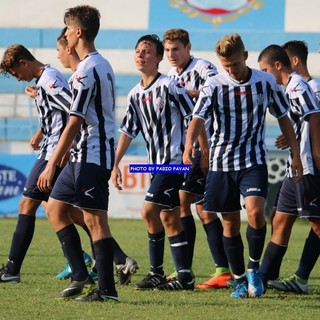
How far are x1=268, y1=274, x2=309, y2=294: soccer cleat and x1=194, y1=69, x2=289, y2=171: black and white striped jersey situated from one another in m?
1.10

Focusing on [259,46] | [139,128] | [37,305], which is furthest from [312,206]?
[259,46]

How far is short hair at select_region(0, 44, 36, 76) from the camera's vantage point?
8.21 metres

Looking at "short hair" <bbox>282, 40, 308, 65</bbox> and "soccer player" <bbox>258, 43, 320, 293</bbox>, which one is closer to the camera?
"soccer player" <bbox>258, 43, 320, 293</bbox>

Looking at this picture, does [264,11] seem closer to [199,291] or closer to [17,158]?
[17,158]

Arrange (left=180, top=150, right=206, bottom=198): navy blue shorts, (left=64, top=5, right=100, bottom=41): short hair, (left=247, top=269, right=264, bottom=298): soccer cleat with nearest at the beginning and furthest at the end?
(left=64, top=5, right=100, bottom=41): short hair
(left=247, top=269, right=264, bottom=298): soccer cleat
(left=180, top=150, right=206, bottom=198): navy blue shorts

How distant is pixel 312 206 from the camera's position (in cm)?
782

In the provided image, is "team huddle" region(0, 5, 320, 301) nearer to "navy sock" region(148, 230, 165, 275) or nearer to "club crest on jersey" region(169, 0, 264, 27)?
"navy sock" region(148, 230, 165, 275)

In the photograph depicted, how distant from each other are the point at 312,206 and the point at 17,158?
1318 centimetres

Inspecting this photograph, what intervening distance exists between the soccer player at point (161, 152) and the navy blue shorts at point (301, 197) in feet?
2.84

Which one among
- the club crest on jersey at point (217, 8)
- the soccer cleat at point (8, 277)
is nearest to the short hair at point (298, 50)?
the soccer cleat at point (8, 277)

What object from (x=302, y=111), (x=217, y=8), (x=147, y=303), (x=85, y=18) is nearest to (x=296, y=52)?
(x=302, y=111)

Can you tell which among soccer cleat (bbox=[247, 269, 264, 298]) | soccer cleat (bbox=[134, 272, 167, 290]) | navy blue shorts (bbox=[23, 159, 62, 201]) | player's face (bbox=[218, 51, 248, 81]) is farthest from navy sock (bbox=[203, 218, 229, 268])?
player's face (bbox=[218, 51, 248, 81])

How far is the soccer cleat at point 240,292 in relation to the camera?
24.4 feet

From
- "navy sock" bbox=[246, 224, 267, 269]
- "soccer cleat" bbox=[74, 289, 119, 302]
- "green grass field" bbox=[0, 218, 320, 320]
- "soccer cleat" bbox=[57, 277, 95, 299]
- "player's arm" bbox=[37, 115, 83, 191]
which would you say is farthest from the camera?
"navy sock" bbox=[246, 224, 267, 269]
